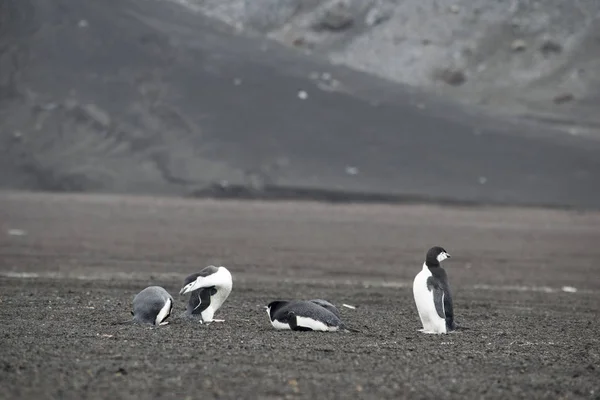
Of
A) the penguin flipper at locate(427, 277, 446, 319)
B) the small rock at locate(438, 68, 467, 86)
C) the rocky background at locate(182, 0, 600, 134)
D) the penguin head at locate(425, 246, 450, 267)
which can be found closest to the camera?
the penguin flipper at locate(427, 277, 446, 319)

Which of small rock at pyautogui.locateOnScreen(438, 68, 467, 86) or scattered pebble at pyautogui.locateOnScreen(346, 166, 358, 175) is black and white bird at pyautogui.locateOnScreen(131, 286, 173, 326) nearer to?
scattered pebble at pyautogui.locateOnScreen(346, 166, 358, 175)

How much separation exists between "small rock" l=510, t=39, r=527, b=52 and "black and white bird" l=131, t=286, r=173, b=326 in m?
50.0

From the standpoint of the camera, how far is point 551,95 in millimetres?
54062

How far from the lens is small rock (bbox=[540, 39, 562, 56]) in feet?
191

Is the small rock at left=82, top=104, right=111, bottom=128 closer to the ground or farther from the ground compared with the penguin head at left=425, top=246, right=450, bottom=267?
farther from the ground

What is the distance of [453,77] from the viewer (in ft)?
185

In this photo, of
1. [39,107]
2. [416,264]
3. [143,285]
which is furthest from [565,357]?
[39,107]

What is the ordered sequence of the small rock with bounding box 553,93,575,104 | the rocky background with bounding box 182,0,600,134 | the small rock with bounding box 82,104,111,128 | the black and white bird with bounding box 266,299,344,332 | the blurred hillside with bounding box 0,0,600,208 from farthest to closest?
1. the rocky background with bounding box 182,0,600,134
2. the small rock with bounding box 553,93,575,104
3. the small rock with bounding box 82,104,111,128
4. the blurred hillside with bounding box 0,0,600,208
5. the black and white bird with bounding box 266,299,344,332

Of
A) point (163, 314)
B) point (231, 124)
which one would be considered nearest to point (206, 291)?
point (163, 314)

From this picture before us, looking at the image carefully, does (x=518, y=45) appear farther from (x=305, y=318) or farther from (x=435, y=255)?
(x=305, y=318)

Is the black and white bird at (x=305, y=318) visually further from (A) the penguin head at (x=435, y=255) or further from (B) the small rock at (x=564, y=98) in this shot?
(B) the small rock at (x=564, y=98)

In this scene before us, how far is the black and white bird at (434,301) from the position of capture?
9906 mm

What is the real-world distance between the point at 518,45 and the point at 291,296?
4666 centimetres

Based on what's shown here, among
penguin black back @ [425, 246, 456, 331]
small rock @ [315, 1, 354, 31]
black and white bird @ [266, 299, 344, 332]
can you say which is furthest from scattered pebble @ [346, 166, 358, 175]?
black and white bird @ [266, 299, 344, 332]
